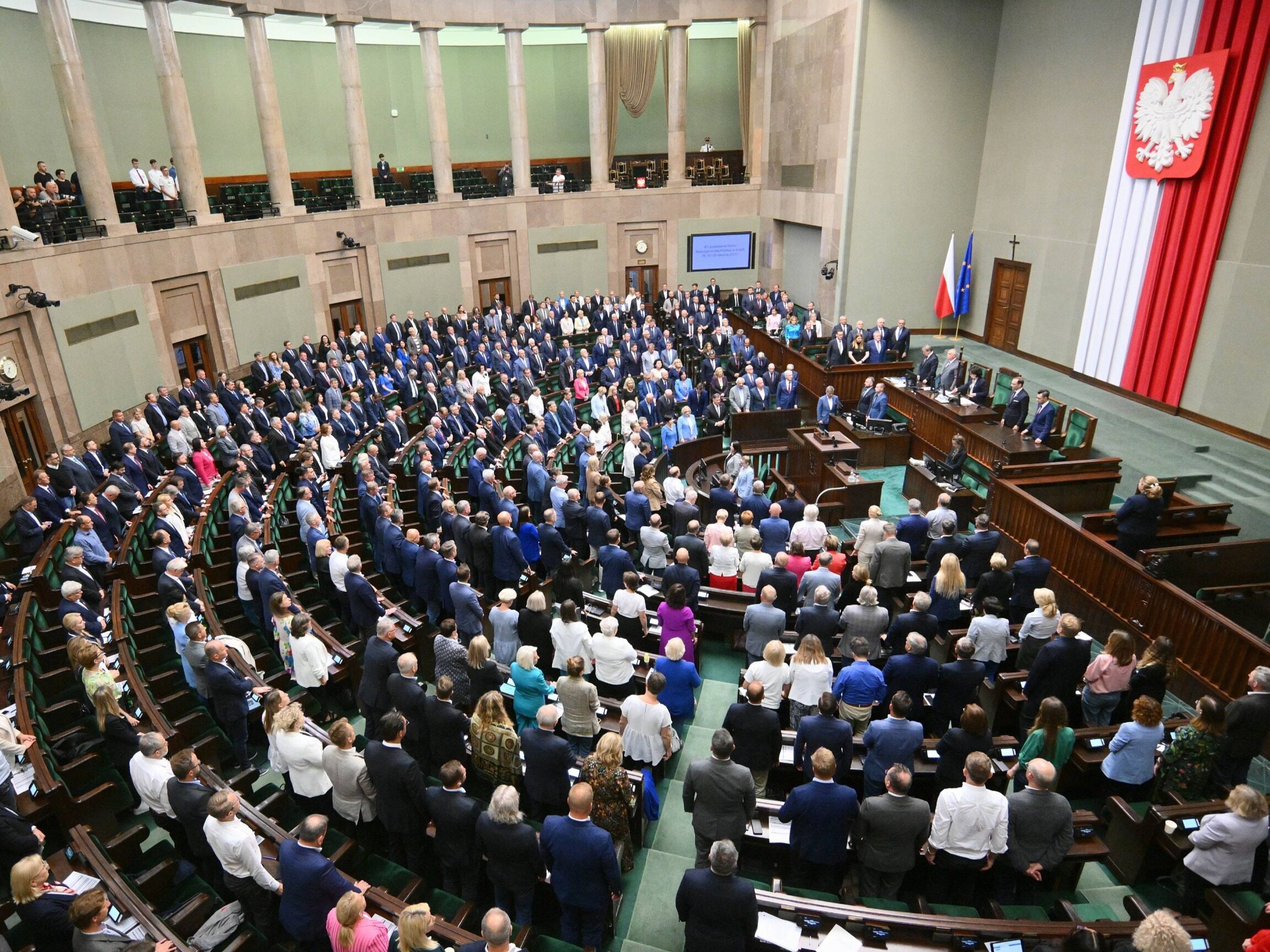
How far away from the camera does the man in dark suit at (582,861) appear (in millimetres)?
3973

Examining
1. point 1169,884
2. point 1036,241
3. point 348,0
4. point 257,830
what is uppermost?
point 348,0

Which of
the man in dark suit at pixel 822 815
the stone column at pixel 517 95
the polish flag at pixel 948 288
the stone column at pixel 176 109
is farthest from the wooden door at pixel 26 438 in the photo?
the polish flag at pixel 948 288

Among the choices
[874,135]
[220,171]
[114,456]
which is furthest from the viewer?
[220,171]

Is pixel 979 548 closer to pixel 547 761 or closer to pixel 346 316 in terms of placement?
pixel 547 761

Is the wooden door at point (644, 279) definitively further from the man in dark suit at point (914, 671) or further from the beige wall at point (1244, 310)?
the man in dark suit at point (914, 671)

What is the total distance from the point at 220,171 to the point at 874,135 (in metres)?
17.3

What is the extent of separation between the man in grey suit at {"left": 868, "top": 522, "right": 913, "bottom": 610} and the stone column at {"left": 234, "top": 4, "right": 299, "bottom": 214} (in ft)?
52.9

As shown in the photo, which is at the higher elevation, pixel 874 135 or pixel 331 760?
pixel 874 135

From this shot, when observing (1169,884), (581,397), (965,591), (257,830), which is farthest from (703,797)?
(581,397)

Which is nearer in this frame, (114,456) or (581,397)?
(114,456)

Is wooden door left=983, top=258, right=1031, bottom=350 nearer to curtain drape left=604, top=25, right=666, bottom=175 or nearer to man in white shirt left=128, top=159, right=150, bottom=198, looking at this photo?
curtain drape left=604, top=25, right=666, bottom=175

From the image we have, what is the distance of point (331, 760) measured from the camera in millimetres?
4602

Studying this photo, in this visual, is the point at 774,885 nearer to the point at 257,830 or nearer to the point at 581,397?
the point at 257,830

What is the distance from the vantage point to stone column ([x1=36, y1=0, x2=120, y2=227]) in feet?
41.0
